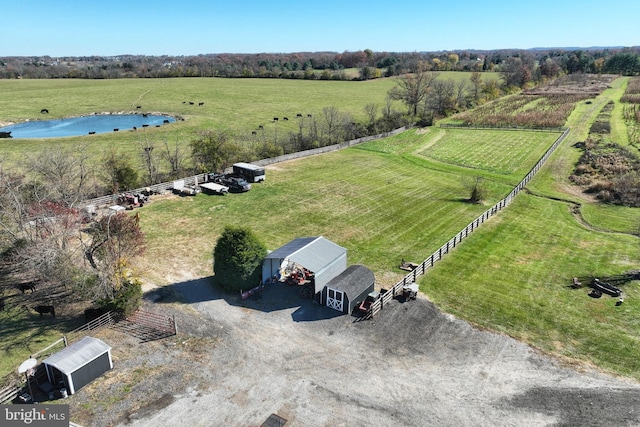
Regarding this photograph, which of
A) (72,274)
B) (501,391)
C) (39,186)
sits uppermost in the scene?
(39,186)

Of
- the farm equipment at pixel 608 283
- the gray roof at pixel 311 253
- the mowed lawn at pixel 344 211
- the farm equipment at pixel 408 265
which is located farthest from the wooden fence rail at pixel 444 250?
the farm equipment at pixel 608 283

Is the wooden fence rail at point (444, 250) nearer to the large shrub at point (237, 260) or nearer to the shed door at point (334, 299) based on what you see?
the shed door at point (334, 299)

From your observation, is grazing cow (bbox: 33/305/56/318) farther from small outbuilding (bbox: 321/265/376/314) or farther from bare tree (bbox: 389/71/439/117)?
bare tree (bbox: 389/71/439/117)

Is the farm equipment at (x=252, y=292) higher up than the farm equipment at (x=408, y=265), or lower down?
higher up

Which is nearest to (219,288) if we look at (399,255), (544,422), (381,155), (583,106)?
(399,255)

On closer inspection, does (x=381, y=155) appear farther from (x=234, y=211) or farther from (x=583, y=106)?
(x=583, y=106)

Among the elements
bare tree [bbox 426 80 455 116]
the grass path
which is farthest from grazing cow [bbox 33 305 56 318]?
bare tree [bbox 426 80 455 116]

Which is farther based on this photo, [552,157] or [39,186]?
[552,157]
